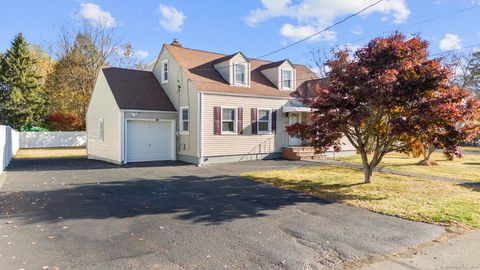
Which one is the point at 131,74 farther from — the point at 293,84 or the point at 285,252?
the point at 285,252

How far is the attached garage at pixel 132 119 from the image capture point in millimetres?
16703

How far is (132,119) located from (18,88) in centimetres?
2267

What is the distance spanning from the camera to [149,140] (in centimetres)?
1756

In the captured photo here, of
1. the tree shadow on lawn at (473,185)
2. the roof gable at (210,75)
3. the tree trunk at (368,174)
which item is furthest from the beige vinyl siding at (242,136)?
the tree shadow on lawn at (473,185)

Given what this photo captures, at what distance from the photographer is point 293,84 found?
2073 centimetres

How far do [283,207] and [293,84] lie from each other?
46.2ft

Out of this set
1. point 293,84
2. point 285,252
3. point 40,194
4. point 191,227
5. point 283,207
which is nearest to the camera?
point 285,252

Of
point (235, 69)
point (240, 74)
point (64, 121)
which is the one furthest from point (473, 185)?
point (64, 121)

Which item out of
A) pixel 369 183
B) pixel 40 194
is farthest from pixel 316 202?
pixel 40 194

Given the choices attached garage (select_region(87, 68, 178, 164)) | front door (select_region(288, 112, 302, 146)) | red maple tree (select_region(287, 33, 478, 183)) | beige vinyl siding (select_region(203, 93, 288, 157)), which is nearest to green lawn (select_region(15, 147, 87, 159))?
attached garage (select_region(87, 68, 178, 164))

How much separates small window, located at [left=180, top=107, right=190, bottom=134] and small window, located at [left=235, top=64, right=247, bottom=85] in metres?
3.23

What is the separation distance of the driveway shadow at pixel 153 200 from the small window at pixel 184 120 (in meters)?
6.66

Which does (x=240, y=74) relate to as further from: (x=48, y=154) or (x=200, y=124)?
(x=48, y=154)

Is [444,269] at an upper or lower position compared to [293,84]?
lower
